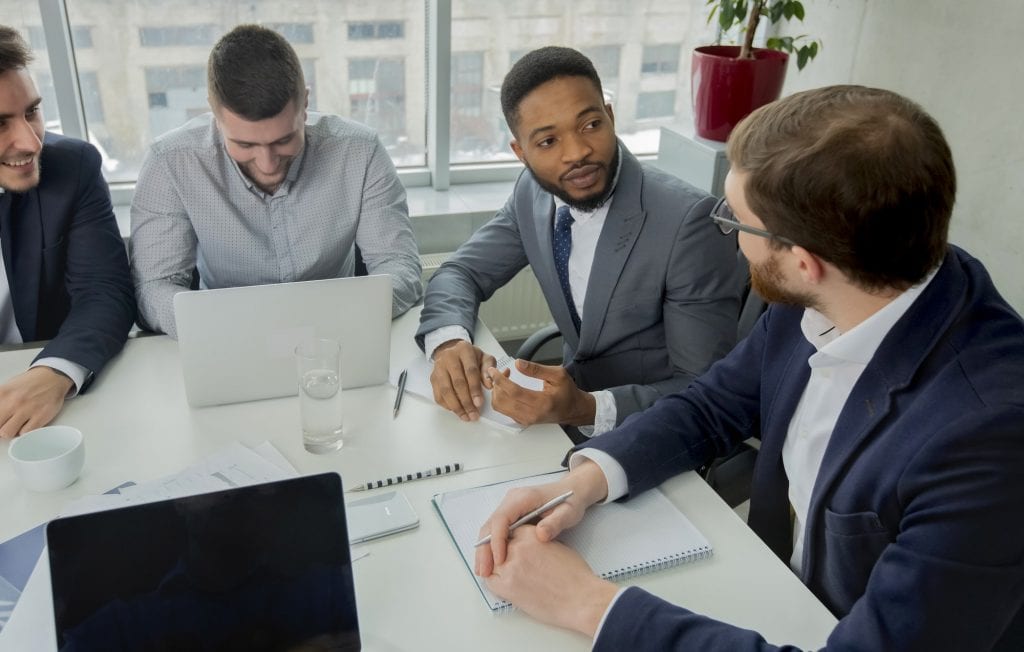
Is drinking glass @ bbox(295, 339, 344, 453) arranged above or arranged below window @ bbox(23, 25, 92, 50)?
below

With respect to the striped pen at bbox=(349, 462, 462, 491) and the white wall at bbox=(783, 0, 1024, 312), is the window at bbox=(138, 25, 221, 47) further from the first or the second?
the white wall at bbox=(783, 0, 1024, 312)

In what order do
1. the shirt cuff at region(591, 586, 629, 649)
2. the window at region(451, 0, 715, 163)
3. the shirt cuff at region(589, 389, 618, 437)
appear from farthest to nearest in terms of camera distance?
1. the window at region(451, 0, 715, 163)
2. the shirt cuff at region(589, 389, 618, 437)
3. the shirt cuff at region(591, 586, 629, 649)

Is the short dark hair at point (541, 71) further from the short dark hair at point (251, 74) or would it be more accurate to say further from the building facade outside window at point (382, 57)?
the building facade outside window at point (382, 57)

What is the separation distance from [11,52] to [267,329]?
0.86m

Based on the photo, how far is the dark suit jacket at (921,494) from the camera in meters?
0.90

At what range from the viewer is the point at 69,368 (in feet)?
4.91

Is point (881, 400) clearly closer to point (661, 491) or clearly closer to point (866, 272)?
point (866, 272)

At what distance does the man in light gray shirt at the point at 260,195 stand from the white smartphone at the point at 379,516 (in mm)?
711

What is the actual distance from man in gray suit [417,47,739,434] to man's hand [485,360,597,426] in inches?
4.0

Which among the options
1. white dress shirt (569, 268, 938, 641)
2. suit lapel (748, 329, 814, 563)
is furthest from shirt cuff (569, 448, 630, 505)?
suit lapel (748, 329, 814, 563)

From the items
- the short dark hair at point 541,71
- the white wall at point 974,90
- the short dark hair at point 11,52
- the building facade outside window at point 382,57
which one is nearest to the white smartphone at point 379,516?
the short dark hair at point 541,71

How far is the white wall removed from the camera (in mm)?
2178

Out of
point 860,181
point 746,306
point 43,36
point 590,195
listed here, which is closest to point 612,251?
point 590,195

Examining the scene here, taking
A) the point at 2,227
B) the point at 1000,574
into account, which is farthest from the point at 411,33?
the point at 1000,574
